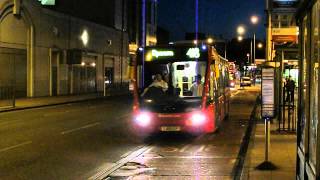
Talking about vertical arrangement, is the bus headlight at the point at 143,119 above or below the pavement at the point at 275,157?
above

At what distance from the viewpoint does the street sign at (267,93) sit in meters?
10.8

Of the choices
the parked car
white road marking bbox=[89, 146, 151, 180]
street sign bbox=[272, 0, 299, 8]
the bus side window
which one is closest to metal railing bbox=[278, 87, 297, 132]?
the bus side window

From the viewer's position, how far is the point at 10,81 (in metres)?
39.4

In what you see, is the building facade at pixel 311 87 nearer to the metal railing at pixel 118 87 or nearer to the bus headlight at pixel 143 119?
the bus headlight at pixel 143 119

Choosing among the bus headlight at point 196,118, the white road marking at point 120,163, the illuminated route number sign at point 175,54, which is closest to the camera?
the white road marking at point 120,163

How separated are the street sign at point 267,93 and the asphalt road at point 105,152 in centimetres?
144

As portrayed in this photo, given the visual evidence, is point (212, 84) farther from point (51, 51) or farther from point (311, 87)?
point (51, 51)

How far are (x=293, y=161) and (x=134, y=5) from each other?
69.2m

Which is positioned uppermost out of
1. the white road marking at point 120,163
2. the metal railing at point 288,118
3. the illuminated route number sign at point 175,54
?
the illuminated route number sign at point 175,54

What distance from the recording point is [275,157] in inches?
478

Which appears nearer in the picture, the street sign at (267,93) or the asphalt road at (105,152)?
the street sign at (267,93)

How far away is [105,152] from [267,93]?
15.3ft

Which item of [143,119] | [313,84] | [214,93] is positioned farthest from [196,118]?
[313,84]

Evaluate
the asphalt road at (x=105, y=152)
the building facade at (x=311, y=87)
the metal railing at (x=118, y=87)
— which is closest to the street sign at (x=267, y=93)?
the asphalt road at (x=105, y=152)
